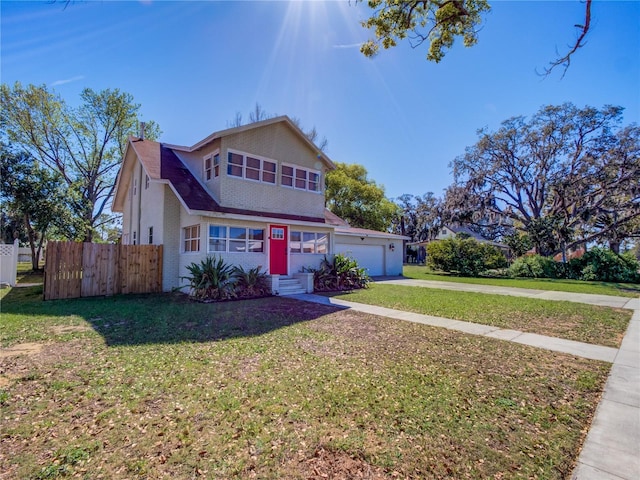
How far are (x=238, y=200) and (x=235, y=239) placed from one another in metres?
1.67

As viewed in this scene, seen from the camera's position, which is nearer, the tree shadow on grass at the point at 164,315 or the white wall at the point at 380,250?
the tree shadow on grass at the point at 164,315

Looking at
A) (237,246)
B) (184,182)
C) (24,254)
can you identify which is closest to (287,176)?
(237,246)

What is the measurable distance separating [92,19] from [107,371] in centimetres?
914

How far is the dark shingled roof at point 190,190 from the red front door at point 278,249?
0.65 metres

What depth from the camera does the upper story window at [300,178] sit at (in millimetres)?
14866

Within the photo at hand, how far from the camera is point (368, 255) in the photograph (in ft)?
74.9

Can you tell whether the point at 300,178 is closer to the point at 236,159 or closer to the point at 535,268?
the point at 236,159

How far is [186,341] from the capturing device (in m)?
6.07

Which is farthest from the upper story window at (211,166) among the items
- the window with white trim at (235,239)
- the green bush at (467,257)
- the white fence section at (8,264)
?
the green bush at (467,257)

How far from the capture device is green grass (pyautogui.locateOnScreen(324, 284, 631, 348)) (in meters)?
7.27

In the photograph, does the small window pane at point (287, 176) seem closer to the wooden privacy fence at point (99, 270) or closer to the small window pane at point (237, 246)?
the small window pane at point (237, 246)

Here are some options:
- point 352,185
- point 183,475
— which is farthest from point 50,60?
point 352,185

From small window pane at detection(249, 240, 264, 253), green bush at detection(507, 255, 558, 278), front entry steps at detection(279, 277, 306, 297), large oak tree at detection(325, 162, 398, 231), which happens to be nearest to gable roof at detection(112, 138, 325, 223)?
small window pane at detection(249, 240, 264, 253)

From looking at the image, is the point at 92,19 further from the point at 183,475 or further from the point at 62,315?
the point at 183,475
